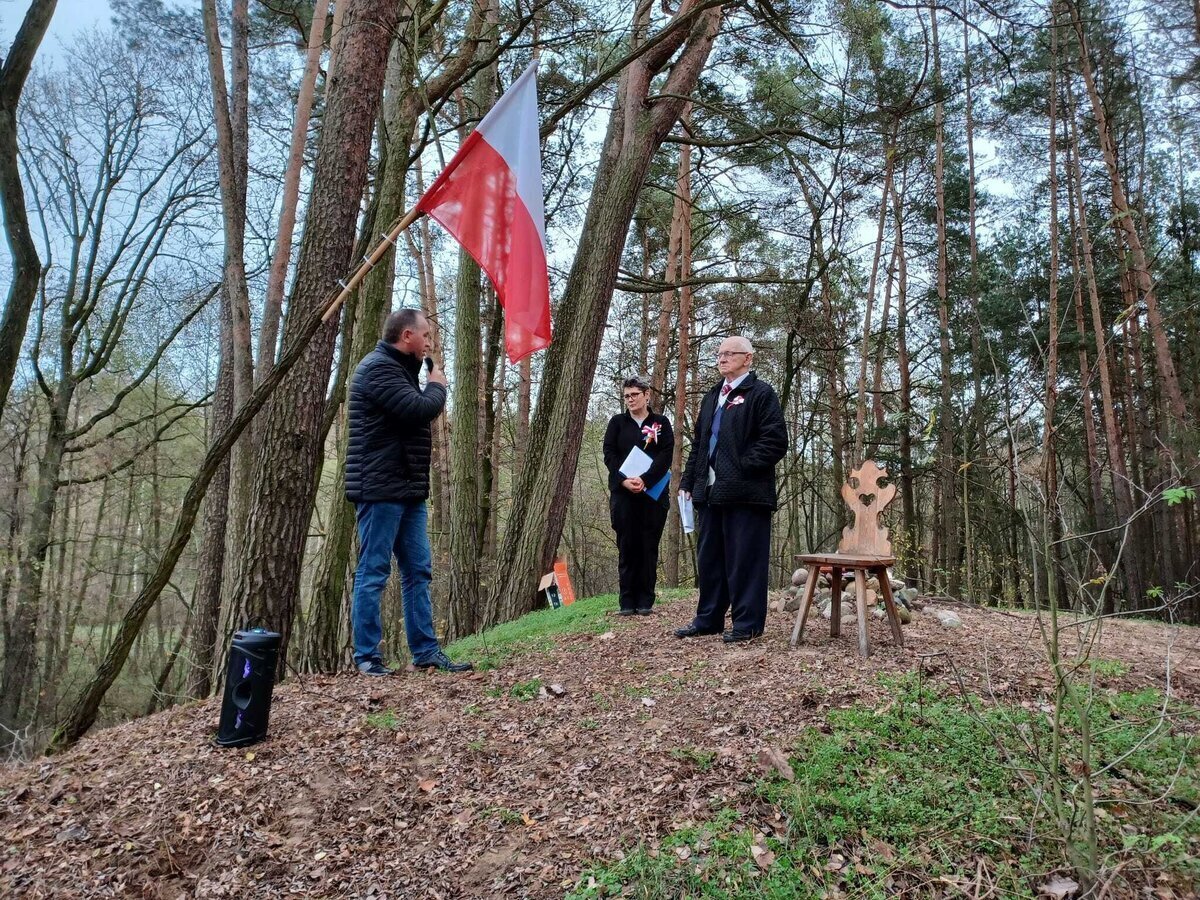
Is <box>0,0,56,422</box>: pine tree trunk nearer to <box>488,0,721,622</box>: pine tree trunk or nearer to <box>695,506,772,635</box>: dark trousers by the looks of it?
<box>695,506,772,635</box>: dark trousers

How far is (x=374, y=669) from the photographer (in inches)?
170

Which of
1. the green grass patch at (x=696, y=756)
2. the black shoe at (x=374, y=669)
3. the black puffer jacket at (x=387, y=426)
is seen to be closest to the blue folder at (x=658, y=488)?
the black puffer jacket at (x=387, y=426)

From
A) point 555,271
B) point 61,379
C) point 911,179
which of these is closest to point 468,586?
point 555,271

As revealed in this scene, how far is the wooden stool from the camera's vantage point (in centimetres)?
434

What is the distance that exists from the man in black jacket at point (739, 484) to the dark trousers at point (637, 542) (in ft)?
3.78

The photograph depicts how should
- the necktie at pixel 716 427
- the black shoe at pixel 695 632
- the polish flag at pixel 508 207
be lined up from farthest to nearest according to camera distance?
1. the black shoe at pixel 695 632
2. the necktie at pixel 716 427
3. the polish flag at pixel 508 207

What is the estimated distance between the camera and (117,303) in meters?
13.3

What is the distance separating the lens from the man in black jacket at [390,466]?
4074 millimetres

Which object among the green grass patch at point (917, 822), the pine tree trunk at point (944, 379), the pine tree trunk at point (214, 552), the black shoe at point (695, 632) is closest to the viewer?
the green grass patch at point (917, 822)

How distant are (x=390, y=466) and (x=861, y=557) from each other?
287 cm

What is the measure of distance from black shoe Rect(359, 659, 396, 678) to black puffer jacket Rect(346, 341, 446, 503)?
3.37 ft

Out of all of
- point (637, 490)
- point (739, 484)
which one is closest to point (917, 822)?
point (739, 484)

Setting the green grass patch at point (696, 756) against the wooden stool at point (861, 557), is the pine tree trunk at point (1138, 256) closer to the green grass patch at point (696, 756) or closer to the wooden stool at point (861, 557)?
the wooden stool at point (861, 557)

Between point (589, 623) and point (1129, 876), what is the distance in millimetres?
4209
